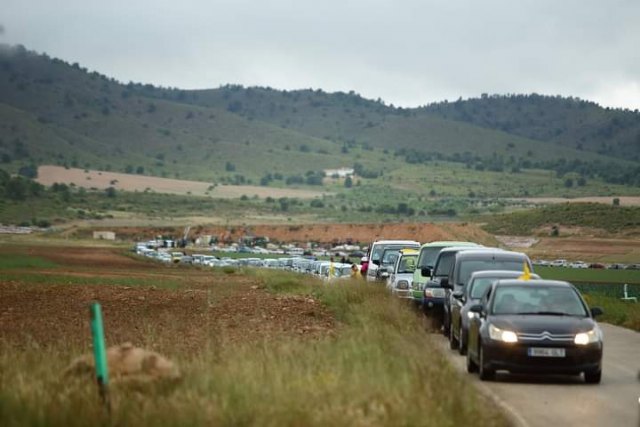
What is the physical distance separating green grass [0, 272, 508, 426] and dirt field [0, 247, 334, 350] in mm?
3894

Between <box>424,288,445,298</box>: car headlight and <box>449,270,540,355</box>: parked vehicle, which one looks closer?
<box>449,270,540,355</box>: parked vehicle

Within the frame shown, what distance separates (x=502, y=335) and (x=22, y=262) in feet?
189

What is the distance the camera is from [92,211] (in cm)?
16775

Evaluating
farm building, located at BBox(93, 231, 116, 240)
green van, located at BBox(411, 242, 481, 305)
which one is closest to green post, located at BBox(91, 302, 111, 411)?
green van, located at BBox(411, 242, 481, 305)

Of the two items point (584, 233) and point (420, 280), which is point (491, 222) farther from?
point (420, 280)

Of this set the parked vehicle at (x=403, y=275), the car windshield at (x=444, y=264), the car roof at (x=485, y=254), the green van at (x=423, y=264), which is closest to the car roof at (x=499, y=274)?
the car roof at (x=485, y=254)

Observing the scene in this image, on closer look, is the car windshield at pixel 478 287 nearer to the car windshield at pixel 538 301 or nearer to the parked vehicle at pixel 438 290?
the car windshield at pixel 538 301

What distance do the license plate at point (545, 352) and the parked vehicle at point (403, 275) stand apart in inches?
598

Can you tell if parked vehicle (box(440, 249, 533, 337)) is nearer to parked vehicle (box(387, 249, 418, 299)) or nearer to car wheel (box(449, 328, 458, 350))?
car wheel (box(449, 328, 458, 350))

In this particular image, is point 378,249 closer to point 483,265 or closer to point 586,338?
point 483,265

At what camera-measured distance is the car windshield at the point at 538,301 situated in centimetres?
1984

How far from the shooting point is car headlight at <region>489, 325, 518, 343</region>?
62.3ft

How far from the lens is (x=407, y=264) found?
1457 inches

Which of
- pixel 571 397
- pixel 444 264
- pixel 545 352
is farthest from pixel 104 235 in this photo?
pixel 571 397
